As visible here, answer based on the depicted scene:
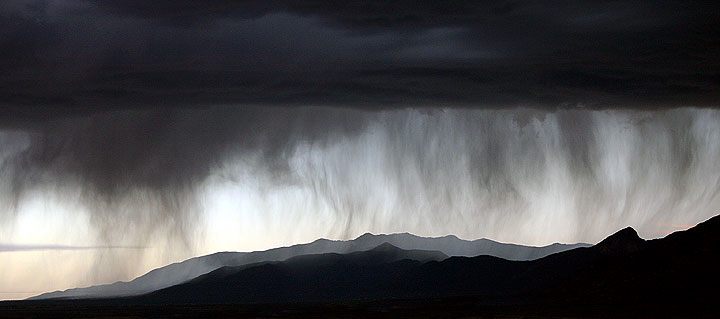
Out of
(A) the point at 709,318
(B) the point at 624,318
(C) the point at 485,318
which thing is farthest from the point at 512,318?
(A) the point at 709,318

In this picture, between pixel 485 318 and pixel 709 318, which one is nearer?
pixel 709 318

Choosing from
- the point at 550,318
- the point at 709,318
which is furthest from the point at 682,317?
the point at 550,318

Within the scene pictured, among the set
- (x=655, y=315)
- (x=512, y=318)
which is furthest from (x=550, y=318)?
(x=655, y=315)

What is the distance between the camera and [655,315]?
19938 cm

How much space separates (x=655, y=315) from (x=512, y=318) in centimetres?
2750

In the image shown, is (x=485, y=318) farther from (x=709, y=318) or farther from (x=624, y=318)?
(x=709, y=318)

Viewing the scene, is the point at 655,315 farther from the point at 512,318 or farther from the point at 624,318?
the point at 512,318

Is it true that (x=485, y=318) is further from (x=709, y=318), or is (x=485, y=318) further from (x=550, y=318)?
(x=709, y=318)

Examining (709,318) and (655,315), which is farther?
(655,315)

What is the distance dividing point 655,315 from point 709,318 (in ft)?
47.1

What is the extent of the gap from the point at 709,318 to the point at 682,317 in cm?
654

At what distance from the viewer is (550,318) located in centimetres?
19588

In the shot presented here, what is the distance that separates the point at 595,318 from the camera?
636 feet

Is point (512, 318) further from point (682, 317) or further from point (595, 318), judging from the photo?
point (682, 317)
